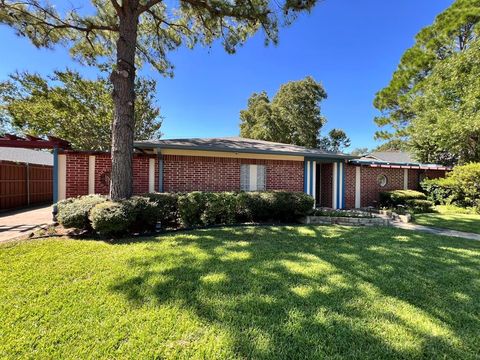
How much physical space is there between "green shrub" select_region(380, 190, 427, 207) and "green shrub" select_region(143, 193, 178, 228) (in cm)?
1098

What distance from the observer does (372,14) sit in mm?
11391

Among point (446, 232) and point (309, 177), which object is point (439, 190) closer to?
point (446, 232)

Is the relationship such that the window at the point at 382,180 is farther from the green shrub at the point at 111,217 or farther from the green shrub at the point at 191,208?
the green shrub at the point at 111,217

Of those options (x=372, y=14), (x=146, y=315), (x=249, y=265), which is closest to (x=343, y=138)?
(x=372, y=14)

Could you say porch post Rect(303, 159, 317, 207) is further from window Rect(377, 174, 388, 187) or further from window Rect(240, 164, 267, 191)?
window Rect(377, 174, 388, 187)

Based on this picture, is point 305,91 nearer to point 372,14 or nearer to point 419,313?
point 372,14

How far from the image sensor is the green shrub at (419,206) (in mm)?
11695

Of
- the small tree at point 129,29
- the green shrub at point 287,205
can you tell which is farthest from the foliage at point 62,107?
the green shrub at point 287,205

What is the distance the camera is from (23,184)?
13523 mm

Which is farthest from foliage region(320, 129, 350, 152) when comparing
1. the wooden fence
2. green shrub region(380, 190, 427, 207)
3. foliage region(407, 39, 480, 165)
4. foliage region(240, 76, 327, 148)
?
the wooden fence

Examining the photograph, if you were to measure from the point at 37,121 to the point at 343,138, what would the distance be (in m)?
29.7

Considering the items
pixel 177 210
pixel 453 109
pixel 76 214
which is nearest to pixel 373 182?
pixel 453 109

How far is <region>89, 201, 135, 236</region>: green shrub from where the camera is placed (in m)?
5.75

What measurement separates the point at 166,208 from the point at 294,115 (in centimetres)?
1928
